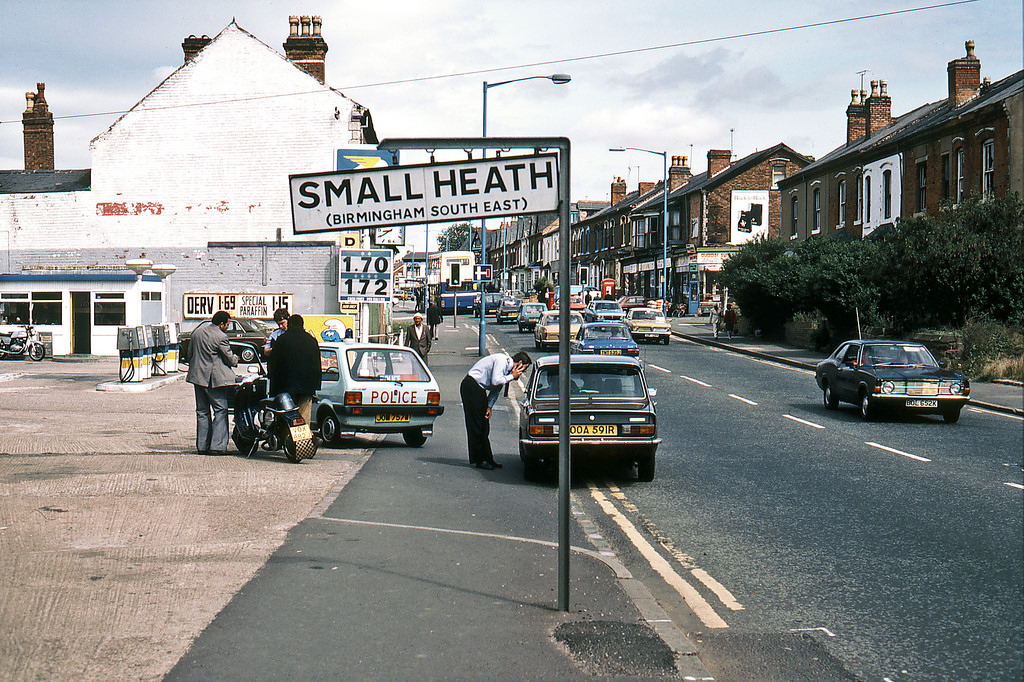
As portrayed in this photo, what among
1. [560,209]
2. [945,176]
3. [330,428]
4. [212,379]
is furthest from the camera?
[945,176]

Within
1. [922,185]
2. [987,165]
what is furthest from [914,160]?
[987,165]

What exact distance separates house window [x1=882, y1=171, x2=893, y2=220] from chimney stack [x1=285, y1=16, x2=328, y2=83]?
2355 centimetres

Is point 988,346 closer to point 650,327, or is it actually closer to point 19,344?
point 650,327

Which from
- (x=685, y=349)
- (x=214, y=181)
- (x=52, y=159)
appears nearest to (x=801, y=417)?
(x=685, y=349)

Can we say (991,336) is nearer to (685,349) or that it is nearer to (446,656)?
(685,349)

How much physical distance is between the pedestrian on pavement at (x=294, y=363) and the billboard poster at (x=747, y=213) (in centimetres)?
6092

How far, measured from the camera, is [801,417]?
1870 cm

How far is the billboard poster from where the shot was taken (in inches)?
2763

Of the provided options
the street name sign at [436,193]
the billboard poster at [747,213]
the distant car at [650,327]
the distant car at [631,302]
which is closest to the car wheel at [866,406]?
the street name sign at [436,193]

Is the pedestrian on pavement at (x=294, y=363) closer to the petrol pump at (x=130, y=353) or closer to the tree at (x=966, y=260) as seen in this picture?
the petrol pump at (x=130, y=353)

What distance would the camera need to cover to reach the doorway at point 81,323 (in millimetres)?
32406

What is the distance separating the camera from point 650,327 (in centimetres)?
4256

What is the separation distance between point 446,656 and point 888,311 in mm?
31453

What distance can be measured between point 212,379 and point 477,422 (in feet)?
11.0
